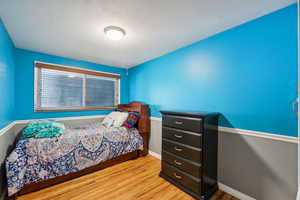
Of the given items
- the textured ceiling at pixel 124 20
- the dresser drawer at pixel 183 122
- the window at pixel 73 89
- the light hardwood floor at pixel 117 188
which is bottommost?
the light hardwood floor at pixel 117 188

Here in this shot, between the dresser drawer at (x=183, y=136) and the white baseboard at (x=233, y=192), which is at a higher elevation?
the dresser drawer at (x=183, y=136)

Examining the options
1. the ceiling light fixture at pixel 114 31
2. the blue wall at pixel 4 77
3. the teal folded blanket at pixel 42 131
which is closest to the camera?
the blue wall at pixel 4 77

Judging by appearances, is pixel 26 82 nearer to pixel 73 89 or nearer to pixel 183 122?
pixel 73 89

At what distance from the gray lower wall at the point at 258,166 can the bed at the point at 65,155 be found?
1.63 m

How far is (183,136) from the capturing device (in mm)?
1708

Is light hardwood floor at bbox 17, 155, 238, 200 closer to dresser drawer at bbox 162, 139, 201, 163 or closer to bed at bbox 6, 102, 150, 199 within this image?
bed at bbox 6, 102, 150, 199

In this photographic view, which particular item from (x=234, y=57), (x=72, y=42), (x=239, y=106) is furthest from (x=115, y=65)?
(x=239, y=106)

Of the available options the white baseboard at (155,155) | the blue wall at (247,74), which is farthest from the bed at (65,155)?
the blue wall at (247,74)

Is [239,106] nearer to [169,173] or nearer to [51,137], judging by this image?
[169,173]

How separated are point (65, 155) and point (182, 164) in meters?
1.81

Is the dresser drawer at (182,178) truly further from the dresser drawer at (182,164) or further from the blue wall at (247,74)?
the blue wall at (247,74)

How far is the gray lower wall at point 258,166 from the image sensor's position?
1256 mm

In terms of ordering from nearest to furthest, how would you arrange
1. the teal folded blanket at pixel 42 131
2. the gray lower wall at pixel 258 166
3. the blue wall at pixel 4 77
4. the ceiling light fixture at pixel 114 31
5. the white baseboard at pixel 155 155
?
1. the gray lower wall at pixel 258 166
2. the blue wall at pixel 4 77
3. the ceiling light fixture at pixel 114 31
4. the teal folded blanket at pixel 42 131
5. the white baseboard at pixel 155 155

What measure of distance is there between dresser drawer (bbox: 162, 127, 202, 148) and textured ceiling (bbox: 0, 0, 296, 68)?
1.49 meters
